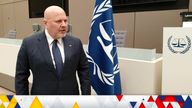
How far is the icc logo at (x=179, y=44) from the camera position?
1718 millimetres

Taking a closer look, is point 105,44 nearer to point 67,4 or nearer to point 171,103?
point 171,103

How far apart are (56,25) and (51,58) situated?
26 centimetres

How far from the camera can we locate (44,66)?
1.77 metres

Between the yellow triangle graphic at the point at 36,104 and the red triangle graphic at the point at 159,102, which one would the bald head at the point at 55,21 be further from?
the red triangle graphic at the point at 159,102

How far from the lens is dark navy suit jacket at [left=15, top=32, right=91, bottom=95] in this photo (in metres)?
1.77

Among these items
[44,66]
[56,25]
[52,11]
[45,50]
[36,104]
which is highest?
[52,11]

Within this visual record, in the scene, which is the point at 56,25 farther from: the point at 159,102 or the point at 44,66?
the point at 159,102

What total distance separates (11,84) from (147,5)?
9.05 feet

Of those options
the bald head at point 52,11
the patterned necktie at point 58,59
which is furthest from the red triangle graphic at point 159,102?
the bald head at point 52,11

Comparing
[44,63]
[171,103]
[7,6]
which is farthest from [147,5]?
[7,6]

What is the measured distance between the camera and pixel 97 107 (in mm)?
1233

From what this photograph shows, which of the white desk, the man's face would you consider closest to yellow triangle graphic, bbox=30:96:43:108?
the man's face

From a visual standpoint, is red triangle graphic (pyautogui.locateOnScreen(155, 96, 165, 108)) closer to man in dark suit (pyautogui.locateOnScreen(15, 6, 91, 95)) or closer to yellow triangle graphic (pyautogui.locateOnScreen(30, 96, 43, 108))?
yellow triangle graphic (pyautogui.locateOnScreen(30, 96, 43, 108))

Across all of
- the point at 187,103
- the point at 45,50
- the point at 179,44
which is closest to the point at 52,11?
the point at 45,50
